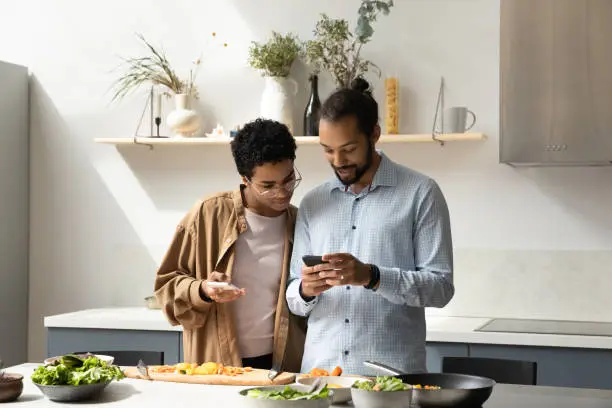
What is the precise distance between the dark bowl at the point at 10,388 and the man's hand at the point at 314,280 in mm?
816

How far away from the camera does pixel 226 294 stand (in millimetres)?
2766

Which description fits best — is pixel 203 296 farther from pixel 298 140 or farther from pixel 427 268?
pixel 298 140

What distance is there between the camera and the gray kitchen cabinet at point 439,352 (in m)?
3.98

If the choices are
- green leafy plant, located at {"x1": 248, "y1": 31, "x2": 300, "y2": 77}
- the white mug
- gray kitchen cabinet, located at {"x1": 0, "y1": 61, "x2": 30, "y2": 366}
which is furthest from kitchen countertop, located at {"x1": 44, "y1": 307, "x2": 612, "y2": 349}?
green leafy plant, located at {"x1": 248, "y1": 31, "x2": 300, "y2": 77}

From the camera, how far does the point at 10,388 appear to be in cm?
235

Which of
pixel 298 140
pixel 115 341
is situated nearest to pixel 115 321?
pixel 115 341

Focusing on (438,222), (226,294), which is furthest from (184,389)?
(438,222)

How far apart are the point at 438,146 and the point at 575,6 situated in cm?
98

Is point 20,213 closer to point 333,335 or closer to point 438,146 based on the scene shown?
point 438,146

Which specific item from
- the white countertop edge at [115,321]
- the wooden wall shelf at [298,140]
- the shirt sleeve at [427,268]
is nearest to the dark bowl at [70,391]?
the shirt sleeve at [427,268]

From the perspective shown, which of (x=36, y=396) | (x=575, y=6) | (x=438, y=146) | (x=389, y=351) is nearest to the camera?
(x=36, y=396)

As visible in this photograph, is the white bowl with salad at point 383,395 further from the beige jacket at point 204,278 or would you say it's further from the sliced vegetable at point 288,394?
the beige jacket at point 204,278

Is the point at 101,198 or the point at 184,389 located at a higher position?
the point at 101,198

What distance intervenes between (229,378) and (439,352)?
1.66m
